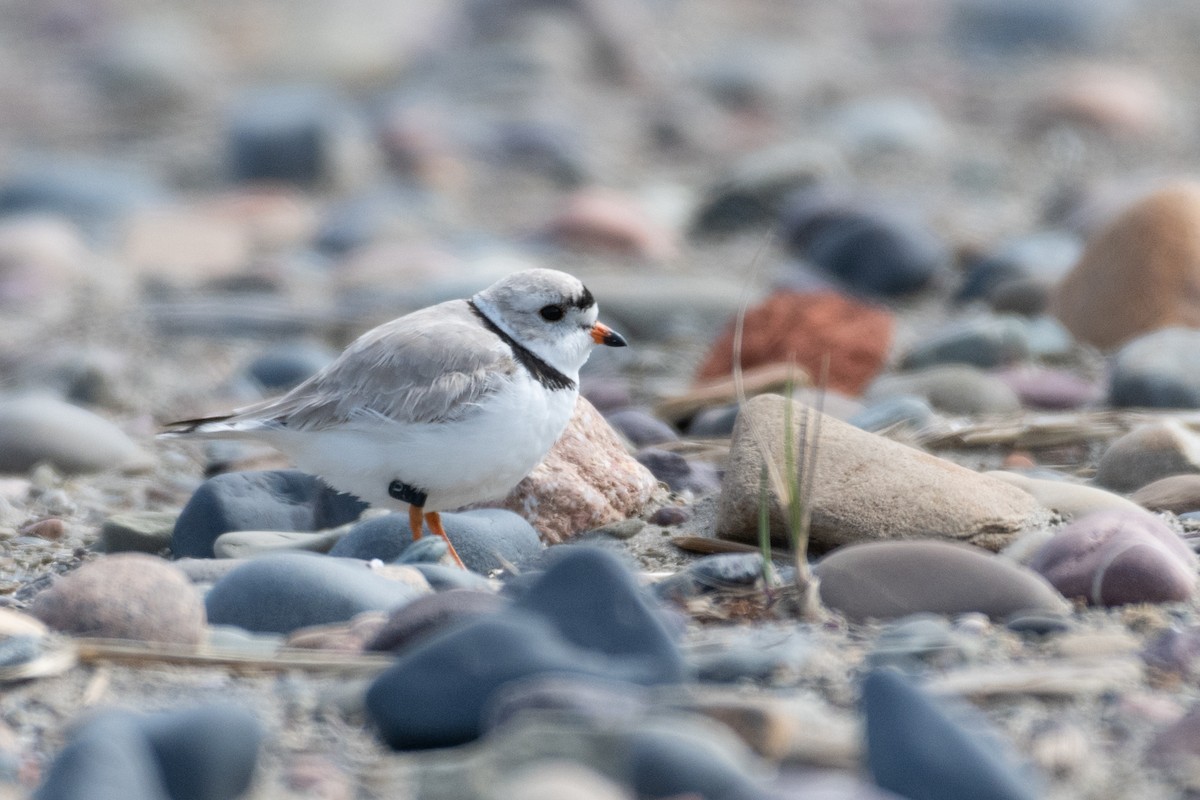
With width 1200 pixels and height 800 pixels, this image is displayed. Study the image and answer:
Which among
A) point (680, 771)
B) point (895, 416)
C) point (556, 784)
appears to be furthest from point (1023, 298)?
point (556, 784)

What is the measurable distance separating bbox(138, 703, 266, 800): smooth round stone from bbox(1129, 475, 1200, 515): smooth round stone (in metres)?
2.33

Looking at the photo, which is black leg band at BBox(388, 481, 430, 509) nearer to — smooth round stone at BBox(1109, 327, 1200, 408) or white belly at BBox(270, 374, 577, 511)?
white belly at BBox(270, 374, 577, 511)

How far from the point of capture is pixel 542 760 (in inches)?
85.9

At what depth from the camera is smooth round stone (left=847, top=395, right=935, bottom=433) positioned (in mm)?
4496

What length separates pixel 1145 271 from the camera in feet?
18.4

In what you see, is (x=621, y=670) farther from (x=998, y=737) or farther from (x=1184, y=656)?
(x=1184, y=656)

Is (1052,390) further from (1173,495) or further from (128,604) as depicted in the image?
(128,604)

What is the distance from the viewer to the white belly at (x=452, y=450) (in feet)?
11.0

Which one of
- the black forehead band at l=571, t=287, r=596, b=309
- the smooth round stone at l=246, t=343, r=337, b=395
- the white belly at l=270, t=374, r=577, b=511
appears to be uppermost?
the black forehead band at l=571, t=287, r=596, b=309

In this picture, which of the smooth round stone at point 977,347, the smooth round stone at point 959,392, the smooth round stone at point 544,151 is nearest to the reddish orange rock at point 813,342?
the smooth round stone at point 977,347

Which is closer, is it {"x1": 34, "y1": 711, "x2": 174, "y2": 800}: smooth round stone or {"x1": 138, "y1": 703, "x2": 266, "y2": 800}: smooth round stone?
{"x1": 34, "y1": 711, "x2": 174, "y2": 800}: smooth round stone

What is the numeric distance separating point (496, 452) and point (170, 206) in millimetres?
6904

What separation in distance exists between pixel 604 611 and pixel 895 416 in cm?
212

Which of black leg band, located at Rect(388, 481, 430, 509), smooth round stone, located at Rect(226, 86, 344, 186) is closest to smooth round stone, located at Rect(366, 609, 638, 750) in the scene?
black leg band, located at Rect(388, 481, 430, 509)
